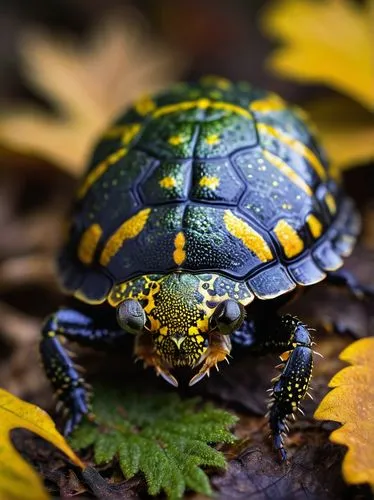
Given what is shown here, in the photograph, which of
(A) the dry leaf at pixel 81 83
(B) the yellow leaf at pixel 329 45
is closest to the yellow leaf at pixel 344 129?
(B) the yellow leaf at pixel 329 45

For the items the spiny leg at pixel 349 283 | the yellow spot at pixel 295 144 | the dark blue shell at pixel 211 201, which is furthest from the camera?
the yellow spot at pixel 295 144

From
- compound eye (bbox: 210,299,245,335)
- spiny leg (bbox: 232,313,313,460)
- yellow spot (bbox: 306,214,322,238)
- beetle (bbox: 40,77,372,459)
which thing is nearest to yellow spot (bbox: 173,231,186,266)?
beetle (bbox: 40,77,372,459)

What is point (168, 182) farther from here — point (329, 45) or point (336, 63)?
point (329, 45)

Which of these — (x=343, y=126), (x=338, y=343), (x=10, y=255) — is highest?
(x=343, y=126)

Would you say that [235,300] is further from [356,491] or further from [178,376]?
[356,491]

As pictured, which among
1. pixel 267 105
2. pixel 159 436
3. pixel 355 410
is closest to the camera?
pixel 355 410

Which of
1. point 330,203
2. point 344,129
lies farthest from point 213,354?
point 344,129

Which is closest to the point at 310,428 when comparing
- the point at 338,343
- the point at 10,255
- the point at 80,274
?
the point at 338,343

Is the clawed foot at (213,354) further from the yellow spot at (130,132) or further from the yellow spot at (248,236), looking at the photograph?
the yellow spot at (130,132)
